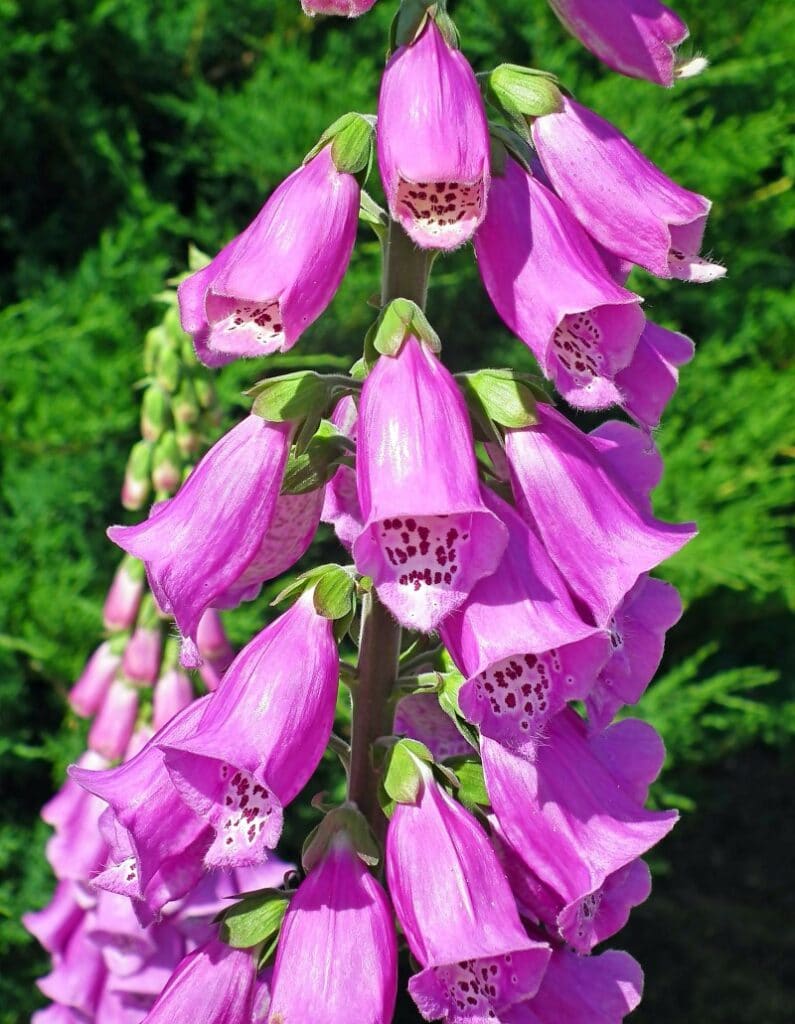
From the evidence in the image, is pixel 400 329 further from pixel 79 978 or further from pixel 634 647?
pixel 79 978

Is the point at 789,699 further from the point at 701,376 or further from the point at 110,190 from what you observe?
the point at 110,190

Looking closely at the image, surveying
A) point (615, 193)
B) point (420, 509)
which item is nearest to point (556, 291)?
point (615, 193)

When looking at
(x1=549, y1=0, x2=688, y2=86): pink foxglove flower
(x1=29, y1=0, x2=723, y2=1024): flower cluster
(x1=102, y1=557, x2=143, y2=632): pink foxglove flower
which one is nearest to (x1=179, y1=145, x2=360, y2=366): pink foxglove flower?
(x1=29, y1=0, x2=723, y2=1024): flower cluster

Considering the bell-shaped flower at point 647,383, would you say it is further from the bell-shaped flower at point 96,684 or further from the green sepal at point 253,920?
the bell-shaped flower at point 96,684

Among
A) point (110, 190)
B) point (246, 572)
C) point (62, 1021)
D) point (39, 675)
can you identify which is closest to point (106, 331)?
point (110, 190)

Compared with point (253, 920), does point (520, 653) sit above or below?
above

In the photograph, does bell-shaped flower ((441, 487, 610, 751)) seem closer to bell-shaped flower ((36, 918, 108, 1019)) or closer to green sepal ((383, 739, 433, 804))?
green sepal ((383, 739, 433, 804))

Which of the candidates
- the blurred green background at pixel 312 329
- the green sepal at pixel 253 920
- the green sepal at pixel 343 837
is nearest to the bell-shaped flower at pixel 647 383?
the green sepal at pixel 343 837
